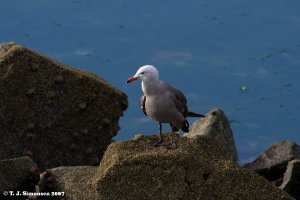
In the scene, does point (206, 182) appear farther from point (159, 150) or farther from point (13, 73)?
point (13, 73)

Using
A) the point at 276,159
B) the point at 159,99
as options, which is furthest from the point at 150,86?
the point at 276,159

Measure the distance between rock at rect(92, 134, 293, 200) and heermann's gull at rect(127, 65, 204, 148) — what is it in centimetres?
114

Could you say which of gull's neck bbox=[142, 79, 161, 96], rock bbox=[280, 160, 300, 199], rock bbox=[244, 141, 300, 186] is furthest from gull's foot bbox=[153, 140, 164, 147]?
rock bbox=[244, 141, 300, 186]

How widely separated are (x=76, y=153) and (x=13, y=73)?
178 cm

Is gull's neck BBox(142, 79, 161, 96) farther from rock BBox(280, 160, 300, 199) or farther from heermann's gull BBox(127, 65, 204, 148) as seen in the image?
rock BBox(280, 160, 300, 199)

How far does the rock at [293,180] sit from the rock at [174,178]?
9.43ft

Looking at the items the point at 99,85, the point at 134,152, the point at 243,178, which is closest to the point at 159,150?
the point at 134,152

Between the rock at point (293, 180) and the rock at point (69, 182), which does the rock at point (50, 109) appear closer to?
the rock at point (69, 182)

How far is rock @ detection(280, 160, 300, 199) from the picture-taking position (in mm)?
15766

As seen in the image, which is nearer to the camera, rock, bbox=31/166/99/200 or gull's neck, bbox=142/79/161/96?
rock, bbox=31/166/99/200

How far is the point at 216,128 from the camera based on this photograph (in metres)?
17.8

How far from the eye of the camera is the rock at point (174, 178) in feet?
41.3

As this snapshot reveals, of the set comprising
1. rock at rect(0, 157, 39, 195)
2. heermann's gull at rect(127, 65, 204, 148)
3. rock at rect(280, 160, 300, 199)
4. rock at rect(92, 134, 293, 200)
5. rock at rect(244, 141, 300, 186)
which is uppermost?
heermann's gull at rect(127, 65, 204, 148)

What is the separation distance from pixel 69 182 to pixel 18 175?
121 cm
